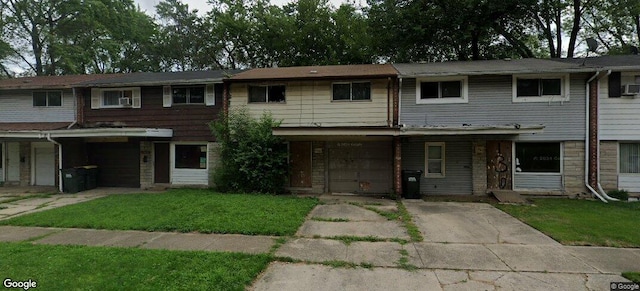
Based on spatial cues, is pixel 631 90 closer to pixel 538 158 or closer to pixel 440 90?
pixel 538 158

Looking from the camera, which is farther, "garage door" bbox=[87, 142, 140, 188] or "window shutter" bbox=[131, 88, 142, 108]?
"garage door" bbox=[87, 142, 140, 188]

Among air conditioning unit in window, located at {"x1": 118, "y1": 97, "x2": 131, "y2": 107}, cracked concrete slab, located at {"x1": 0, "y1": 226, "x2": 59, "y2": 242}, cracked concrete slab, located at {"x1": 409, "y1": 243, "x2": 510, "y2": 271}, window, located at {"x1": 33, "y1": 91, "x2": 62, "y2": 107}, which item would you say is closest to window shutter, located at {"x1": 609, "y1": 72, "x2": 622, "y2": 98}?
cracked concrete slab, located at {"x1": 409, "y1": 243, "x2": 510, "y2": 271}

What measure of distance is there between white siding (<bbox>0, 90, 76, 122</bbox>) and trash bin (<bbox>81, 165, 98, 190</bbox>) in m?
2.48

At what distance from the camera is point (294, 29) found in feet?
76.0

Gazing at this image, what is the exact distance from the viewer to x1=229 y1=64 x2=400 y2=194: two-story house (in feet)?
35.6

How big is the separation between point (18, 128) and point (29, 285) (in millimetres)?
12585

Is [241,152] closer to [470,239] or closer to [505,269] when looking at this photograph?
[470,239]

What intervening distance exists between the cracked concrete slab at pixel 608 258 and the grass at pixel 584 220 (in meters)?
0.29

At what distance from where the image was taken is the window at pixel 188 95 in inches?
477

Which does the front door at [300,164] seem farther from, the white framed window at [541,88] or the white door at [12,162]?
the white door at [12,162]

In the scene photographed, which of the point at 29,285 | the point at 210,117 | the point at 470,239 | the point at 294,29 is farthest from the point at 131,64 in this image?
the point at 470,239

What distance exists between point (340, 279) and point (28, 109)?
16753 millimetres

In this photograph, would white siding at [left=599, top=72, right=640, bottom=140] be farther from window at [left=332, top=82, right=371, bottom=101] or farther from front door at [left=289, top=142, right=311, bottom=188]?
front door at [left=289, top=142, right=311, bottom=188]

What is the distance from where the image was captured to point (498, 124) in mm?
10305
